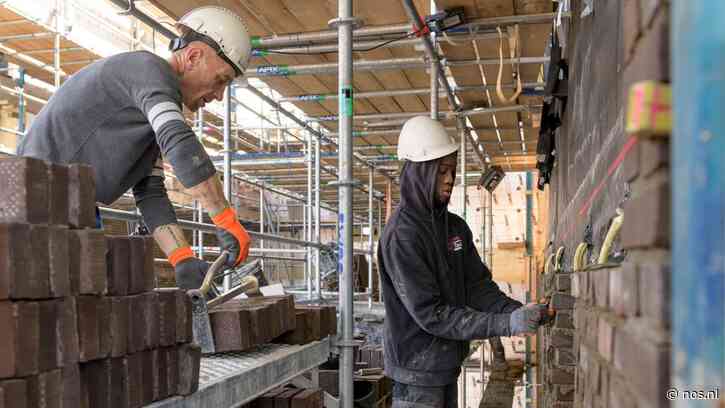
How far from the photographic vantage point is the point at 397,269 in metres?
3.46

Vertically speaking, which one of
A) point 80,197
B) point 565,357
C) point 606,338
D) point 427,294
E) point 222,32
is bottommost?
point 565,357

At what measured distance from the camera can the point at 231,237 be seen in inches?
113

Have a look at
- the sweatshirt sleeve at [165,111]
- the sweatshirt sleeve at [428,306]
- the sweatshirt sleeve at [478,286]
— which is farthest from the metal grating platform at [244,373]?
the sweatshirt sleeve at [478,286]

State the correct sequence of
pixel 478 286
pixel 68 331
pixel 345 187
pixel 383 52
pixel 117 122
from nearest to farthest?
pixel 68 331, pixel 117 122, pixel 478 286, pixel 345 187, pixel 383 52

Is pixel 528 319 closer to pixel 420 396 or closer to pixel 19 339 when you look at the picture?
pixel 420 396

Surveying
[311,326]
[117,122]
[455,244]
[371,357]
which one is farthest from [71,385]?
[371,357]

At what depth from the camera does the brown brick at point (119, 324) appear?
2184mm

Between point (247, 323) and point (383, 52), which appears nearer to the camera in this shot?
point (247, 323)

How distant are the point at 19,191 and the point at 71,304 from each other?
14.5 inches

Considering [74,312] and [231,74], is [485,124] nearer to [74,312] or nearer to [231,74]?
[231,74]

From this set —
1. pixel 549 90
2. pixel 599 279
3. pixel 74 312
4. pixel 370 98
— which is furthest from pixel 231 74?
pixel 370 98

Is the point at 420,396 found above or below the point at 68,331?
below

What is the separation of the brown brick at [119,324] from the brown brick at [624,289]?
5.05ft

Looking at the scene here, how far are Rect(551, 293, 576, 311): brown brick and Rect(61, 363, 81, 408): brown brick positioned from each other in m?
2.05
